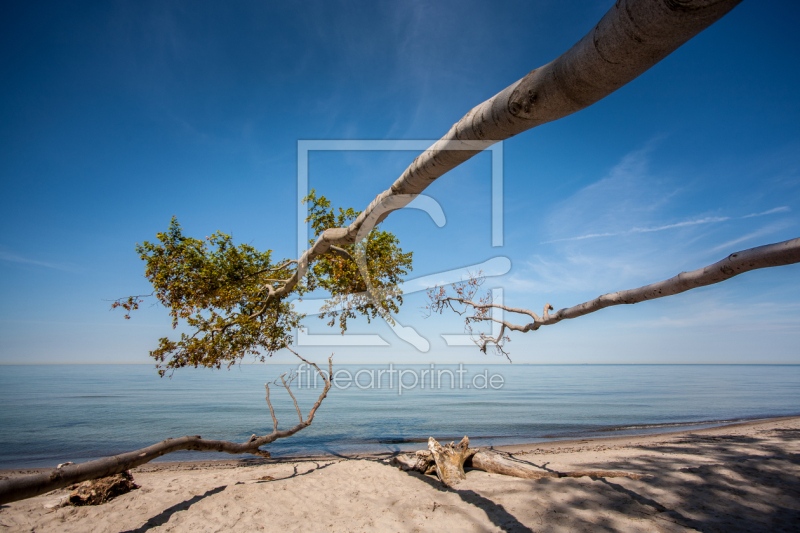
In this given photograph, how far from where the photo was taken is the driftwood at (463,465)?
653cm

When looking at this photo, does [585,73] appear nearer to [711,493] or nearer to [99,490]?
[711,493]

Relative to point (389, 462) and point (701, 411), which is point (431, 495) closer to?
point (389, 462)

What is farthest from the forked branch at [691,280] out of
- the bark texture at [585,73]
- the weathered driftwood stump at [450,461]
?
the weathered driftwood stump at [450,461]

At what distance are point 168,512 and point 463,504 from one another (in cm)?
468

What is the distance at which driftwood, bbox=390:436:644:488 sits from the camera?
6.53 metres

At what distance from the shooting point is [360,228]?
11.5 ft

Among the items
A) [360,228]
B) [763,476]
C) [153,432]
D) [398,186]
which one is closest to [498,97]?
[398,186]

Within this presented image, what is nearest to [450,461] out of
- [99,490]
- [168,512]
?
[168,512]

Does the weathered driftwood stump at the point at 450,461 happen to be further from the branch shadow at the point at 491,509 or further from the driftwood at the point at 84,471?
the driftwood at the point at 84,471

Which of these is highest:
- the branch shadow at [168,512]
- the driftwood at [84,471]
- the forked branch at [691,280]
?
the forked branch at [691,280]

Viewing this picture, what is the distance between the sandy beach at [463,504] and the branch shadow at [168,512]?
0.06 feet

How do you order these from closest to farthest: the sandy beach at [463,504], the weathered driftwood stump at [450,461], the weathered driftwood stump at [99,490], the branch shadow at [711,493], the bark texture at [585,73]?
the bark texture at [585,73] < the branch shadow at [711,493] < the sandy beach at [463,504] < the weathered driftwood stump at [99,490] < the weathered driftwood stump at [450,461]

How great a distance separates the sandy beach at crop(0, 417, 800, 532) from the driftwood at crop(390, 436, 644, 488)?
0.58 ft

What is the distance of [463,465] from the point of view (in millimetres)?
7742
